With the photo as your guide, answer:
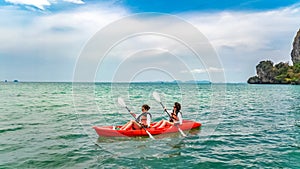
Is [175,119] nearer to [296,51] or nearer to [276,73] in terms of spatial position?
[276,73]

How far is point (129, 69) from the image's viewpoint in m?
12.1

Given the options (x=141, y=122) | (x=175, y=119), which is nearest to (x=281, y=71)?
(x=175, y=119)

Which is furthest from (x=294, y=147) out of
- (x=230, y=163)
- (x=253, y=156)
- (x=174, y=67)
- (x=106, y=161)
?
(x=106, y=161)

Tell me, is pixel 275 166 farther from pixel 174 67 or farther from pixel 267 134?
pixel 174 67

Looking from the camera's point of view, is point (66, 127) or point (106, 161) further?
point (66, 127)

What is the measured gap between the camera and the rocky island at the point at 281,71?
373ft

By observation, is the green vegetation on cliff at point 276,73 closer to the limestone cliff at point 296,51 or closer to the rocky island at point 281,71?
the rocky island at point 281,71

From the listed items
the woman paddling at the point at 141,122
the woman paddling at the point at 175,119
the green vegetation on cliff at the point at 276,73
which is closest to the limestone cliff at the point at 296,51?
the green vegetation on cliff at the point at 276,73

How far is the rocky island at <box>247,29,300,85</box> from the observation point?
114 m

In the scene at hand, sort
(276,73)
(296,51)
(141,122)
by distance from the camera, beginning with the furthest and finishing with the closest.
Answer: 1. (296,51)
2. (276,73)
3. (141,122)

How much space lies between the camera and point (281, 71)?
408 feet

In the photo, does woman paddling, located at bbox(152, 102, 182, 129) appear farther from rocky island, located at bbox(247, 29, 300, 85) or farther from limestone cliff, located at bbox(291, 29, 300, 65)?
limestone cliff, located at bbox(291, 29, 300, 65)

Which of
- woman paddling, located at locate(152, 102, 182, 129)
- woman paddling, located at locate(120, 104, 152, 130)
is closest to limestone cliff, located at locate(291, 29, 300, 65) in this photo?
woman paddling, located at locate(152, 102, 182, 129)

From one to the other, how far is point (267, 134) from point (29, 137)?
11174mm
